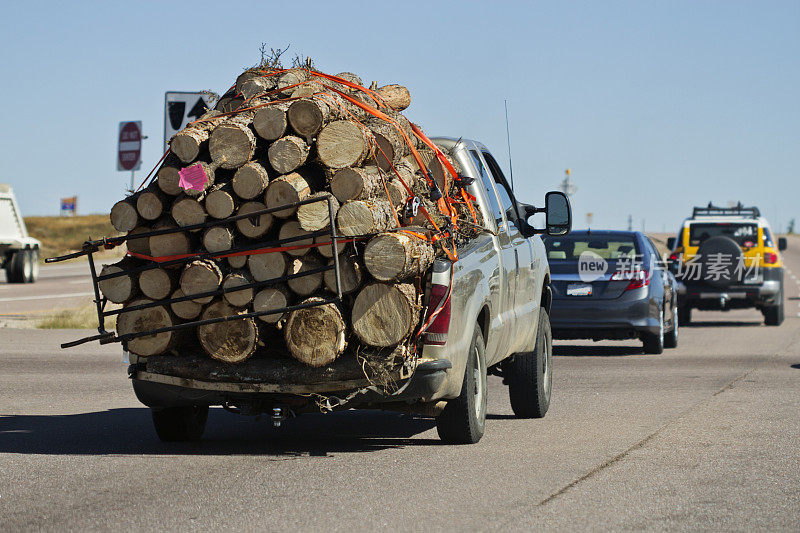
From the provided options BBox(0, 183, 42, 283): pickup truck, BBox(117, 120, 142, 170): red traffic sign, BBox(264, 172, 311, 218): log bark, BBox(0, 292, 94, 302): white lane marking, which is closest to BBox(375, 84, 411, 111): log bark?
BBox(264, 172, 311, 218): log bark

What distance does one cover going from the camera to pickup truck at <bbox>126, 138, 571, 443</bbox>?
795 cm

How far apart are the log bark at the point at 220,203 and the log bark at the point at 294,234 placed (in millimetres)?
340

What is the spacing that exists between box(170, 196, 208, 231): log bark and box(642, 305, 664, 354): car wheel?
10.8m

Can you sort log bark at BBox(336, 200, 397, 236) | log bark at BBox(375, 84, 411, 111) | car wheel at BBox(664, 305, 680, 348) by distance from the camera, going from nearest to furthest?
log bark at BBox(336, 200, 397, 236), log bark at BBox(375, 84, 411, 111), car wheel at BBox(664, 305, 680, 348)

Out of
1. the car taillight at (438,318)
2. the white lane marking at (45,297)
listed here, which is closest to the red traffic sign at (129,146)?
the white lane marking at (45,297)

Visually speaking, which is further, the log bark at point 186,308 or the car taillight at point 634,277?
the car taillight at point 634,277

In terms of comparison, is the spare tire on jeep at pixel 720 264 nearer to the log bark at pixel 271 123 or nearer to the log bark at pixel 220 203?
the log bark at pixel 271 123

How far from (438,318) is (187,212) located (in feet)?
5.53

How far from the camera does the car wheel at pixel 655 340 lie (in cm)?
1781

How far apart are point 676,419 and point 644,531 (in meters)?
4.50

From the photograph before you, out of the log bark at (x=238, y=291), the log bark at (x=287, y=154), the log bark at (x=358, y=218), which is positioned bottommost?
the log bark at (x=238, y=291)

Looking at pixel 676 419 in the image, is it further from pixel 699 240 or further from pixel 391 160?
pixel 699 240

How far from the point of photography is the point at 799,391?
12711 millimetres

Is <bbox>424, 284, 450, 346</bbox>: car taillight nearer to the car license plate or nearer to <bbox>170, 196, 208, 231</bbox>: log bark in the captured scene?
<bbox>170, 196, 208, 231</bbox>: log bark
